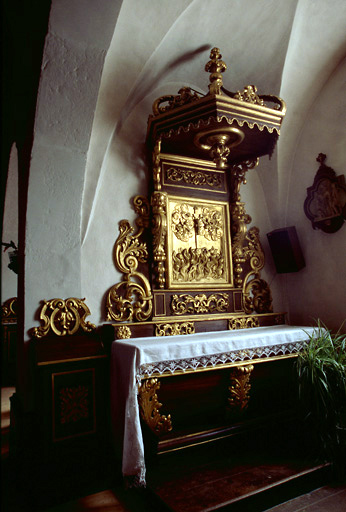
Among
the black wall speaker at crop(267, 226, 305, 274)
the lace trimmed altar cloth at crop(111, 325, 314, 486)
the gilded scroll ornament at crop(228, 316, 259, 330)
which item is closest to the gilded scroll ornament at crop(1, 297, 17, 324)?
the lace trimmed altar cloth at crop(111, 325, 314, 486)

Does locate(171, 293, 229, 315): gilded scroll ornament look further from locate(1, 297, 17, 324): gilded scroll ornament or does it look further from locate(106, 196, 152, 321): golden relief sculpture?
locate(1, 297, 17, 324): gilded scroll ornament

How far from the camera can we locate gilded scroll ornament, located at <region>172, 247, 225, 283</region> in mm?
4199

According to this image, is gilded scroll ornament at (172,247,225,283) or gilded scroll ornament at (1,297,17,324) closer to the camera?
gilded scroll ornament at (172,247,225,283)

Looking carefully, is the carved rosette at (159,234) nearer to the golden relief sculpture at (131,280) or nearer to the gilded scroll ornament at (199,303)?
the golden relief sculpture at (131,280)

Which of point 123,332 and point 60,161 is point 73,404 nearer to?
point 123,332

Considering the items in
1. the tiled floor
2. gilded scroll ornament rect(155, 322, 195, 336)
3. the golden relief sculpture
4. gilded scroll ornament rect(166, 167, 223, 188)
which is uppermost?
gilded scroll ornament rect(166, 167, 223, 188)

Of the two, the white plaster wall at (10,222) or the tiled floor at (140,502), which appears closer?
the tiled floor at (140,502)

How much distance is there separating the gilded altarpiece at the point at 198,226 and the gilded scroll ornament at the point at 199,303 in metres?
0.01

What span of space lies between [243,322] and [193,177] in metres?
1.83

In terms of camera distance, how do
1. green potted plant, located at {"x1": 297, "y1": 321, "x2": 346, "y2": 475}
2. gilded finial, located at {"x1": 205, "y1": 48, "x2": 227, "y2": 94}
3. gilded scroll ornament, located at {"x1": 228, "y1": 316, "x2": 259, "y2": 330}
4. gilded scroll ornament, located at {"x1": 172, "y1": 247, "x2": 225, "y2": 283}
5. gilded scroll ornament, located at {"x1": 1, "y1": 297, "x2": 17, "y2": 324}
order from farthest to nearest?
gilded scroll ornament, located at {"x1": 1, "y1": 297, "x2": 17, "y2": 324}, gilded scroll ornament, located at {"x1": 228, "y1": 316, "x2": 259, "y2": 330}, gilded scroll ornament, located at {"x1": 172, "y1": 247, "x2": 225, "y2": 283}, gilded finial, located at {"x1": 205, "y1": 48, "x2": 227, "y2": 94}, green potted plant, located at {"x1": 297, "y1": 321, "x2": 346, "y2": 475}

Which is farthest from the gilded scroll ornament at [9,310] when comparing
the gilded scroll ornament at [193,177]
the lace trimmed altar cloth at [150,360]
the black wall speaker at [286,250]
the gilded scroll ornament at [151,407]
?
the black wall speaker at [286,250]

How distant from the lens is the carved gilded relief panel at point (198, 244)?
420cm

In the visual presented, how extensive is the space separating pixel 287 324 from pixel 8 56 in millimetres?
4421

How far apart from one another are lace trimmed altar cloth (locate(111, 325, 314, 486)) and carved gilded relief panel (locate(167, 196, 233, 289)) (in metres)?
0.89
